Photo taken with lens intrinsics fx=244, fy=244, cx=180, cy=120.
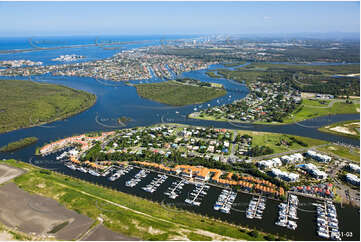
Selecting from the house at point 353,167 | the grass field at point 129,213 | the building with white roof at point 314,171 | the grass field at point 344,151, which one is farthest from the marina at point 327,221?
the grass field at point 344,151

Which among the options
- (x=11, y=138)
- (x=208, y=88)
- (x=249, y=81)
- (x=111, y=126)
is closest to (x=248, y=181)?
(x=111, y=126)

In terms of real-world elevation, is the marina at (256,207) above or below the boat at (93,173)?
below

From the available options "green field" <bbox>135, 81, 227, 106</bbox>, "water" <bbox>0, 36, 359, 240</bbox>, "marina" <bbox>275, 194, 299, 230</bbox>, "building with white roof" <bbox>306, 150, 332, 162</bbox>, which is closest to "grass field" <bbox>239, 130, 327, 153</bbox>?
"building with white roof" <bbox>306, 150, 332, 162</bbox>

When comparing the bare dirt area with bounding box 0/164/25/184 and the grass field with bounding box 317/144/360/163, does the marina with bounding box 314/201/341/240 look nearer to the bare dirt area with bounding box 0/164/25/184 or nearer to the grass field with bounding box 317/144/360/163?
the grass field with bounding box 317/144/360/163

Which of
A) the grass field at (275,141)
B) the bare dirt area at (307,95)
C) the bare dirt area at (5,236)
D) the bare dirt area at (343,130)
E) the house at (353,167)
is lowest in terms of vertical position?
the bare dirt area at (5,236)

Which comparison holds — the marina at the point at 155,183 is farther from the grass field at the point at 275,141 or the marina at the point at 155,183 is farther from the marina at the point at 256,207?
the grass field at the point at 275,141
